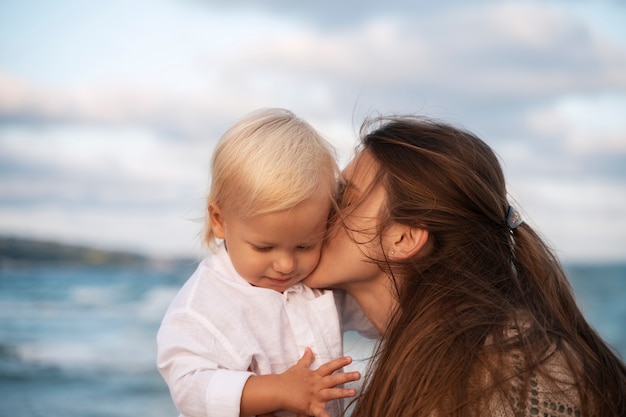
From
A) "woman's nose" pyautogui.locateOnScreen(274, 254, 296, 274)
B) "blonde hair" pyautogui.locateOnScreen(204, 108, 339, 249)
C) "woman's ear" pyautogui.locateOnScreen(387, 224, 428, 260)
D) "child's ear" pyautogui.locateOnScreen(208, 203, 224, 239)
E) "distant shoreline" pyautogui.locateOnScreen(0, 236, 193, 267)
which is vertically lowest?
"woman's nose" pyautogui.locateOnScreen(274, 254, 296, 274)

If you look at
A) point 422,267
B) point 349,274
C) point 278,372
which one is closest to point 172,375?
point 278,372

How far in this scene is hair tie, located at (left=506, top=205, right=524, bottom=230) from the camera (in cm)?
260

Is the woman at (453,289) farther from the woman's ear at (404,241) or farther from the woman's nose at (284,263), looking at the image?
the woman's nose at (284,263)

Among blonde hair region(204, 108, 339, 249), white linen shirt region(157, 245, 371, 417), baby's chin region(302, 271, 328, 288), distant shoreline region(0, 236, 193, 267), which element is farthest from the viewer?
distant shoreline region(0, 236, 193, 267)

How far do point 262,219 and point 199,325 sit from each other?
1.41 feet

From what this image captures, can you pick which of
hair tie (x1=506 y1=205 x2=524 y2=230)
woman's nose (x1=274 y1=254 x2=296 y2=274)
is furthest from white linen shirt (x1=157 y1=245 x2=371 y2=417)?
hair tie (x1=506 y1=205 x2=524 y2=230)

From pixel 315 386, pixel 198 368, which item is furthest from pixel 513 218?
pixel 198 368

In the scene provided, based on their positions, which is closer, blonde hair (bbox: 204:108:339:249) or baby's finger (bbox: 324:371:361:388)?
baby's finger (bbox: 324:371:361:388)

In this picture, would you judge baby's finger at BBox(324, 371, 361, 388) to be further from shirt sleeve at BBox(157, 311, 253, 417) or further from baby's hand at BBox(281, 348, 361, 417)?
shirt sleeve at BBox(157, 311, 253, 417)

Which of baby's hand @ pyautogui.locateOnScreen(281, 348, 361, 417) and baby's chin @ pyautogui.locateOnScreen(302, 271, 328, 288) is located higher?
baby's chin @ pyautogui.locateOnScreen(302, 271, 328, 288)

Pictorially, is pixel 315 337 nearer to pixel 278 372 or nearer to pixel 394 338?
pixel 278 372

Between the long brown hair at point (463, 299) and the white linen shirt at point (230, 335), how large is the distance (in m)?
0.31

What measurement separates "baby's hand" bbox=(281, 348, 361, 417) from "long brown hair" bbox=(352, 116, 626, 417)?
110 mm

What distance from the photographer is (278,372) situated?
2.57 meters
